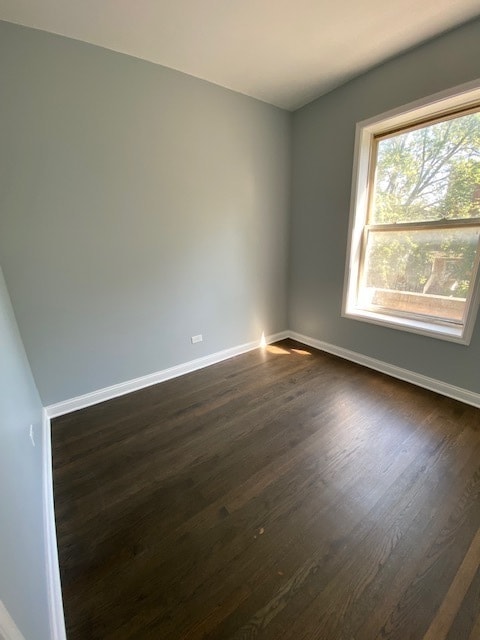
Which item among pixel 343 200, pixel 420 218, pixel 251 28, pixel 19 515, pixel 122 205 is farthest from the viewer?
pixel 343 200

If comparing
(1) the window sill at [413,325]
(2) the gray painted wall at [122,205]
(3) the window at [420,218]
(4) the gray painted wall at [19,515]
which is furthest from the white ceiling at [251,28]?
(1) the window sill at [413,325]

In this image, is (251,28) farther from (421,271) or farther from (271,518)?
(271,518)

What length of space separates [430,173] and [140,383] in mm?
3172

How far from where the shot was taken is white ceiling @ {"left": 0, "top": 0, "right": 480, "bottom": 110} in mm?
1635

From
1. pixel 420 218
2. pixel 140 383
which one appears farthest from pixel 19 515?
pixel 420 218

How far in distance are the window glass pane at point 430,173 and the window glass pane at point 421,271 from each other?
0.16 meters

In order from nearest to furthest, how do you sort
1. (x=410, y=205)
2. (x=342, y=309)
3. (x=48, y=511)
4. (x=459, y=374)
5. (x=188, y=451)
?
(x=48, y=511), (x=188, y=451), (x=459, y=374), (x=410, y=205), (x=342, y=309)

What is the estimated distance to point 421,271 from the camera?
95.1 inches

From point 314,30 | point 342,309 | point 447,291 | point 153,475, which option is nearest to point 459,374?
point 447,291

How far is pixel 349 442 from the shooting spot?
1.83 metres

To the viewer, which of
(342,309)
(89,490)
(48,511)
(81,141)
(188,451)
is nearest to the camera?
(48,511)

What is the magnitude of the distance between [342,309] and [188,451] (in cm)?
216

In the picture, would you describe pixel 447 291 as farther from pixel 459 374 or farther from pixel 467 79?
pixel 467 79

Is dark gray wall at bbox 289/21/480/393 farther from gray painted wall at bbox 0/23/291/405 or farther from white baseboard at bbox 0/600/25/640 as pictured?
white baseboard at bbox 0/600/25/640
